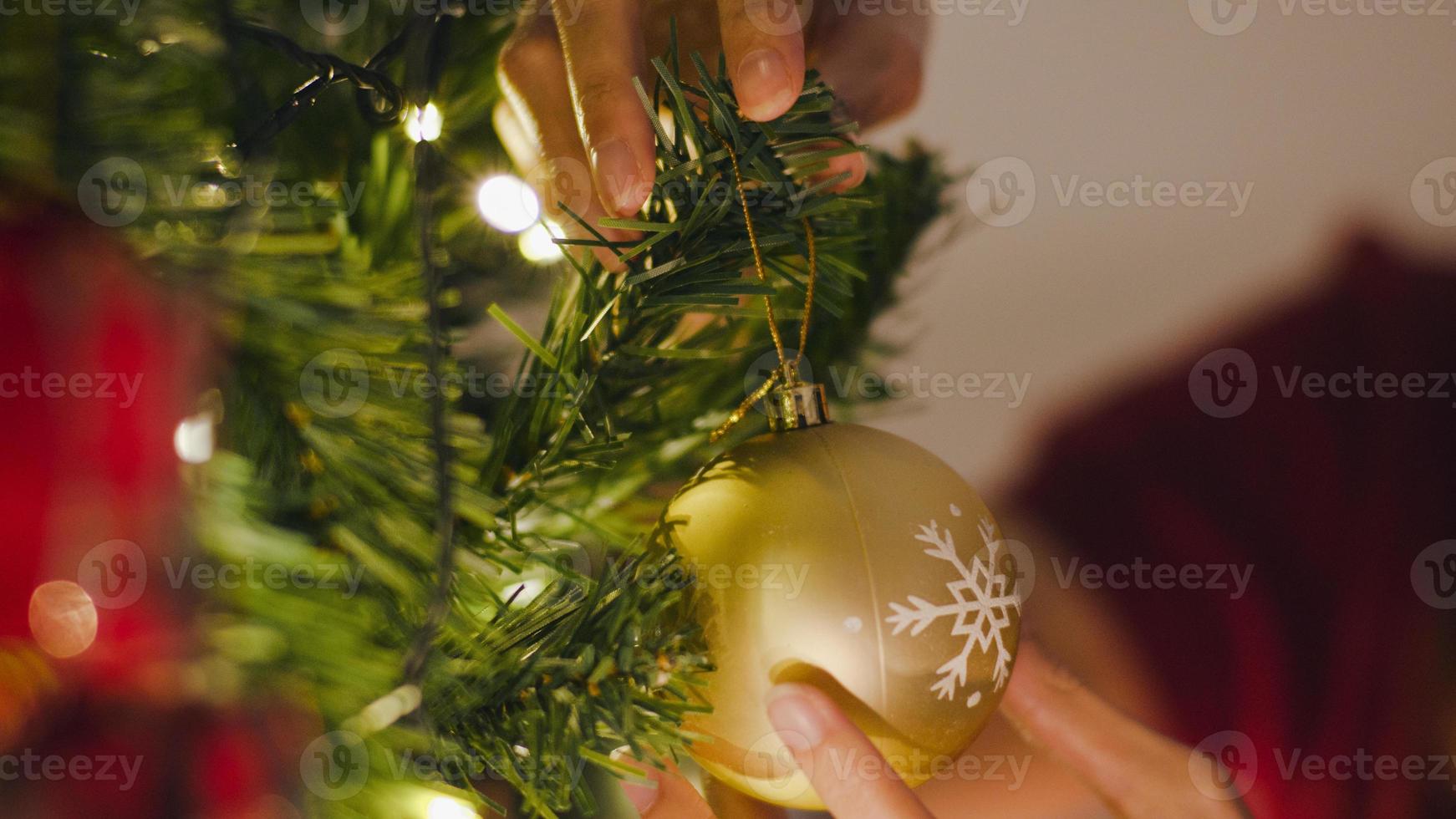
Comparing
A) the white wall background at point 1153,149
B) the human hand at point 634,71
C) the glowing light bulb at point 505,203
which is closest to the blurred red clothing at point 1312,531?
the white wall background at point 1153,149

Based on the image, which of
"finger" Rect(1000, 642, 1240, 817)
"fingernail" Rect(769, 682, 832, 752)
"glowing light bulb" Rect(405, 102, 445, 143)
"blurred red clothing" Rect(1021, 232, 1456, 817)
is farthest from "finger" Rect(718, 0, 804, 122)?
"blurred red clothing" Rect(1021, 232, 1456, 817)

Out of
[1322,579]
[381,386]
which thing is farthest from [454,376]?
[1322,579]

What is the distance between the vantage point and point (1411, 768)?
93 cm

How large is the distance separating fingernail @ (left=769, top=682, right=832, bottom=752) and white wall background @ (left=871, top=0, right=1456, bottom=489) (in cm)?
54

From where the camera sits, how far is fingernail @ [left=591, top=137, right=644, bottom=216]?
312 millimetres

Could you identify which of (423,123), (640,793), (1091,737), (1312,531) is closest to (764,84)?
(423,123)

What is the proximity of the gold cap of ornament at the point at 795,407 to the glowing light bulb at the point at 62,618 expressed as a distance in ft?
0.84

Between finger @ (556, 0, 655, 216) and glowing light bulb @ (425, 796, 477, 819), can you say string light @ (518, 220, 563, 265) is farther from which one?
glowing light bulb @ (425, 796, 477, 819)

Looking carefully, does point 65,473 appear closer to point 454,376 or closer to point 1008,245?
point 454,376

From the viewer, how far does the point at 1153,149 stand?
904 mm

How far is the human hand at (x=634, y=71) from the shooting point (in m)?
0.31

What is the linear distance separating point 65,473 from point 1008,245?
0.89m

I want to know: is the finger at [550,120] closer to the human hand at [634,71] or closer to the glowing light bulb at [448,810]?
the human hand at [634,71]

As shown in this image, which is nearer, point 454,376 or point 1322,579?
point 454,376
